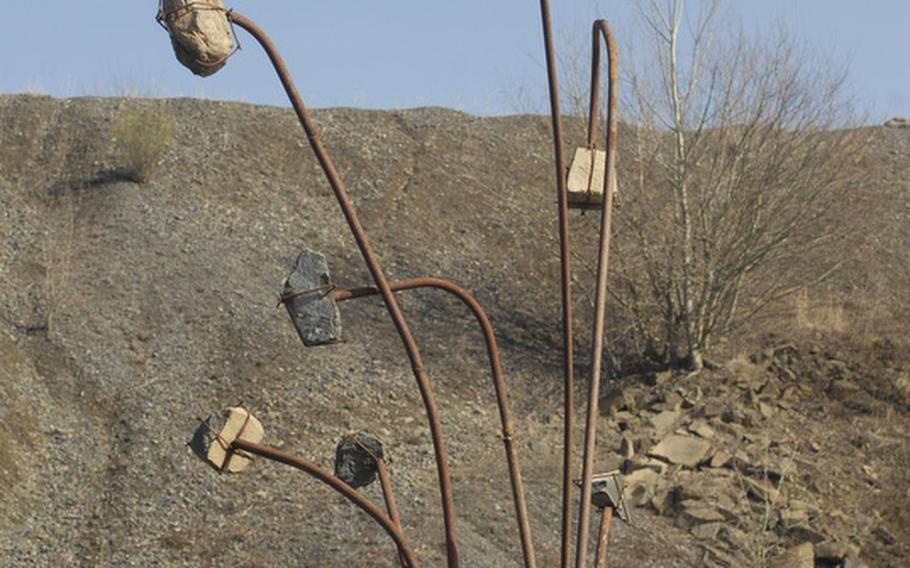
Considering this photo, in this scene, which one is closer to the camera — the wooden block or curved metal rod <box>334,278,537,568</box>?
curved metal rod <box>334,278,537,568</box>

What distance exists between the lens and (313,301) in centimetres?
536

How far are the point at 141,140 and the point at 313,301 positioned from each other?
670 inches

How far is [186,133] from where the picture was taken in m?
23.8

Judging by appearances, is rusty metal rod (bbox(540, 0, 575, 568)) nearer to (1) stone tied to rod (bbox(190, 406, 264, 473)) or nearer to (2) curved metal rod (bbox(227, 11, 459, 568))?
(2) curved metal rod (bbox(227, 11, 459, 568))

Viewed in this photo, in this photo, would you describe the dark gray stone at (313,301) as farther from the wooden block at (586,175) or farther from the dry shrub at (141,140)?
the dry shrub at (141,140)

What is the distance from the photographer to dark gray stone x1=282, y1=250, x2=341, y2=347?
5.34 metres

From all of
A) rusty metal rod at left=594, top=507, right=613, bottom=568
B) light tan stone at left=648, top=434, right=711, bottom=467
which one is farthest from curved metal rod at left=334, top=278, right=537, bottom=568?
light tan stone at left=648, top=434, right=711, bottom=467

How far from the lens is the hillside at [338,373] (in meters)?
14.5

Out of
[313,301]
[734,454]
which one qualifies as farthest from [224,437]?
[734,454]

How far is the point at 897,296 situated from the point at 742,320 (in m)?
3.49

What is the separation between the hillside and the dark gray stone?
8.05 m

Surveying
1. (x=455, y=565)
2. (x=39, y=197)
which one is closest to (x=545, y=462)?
(x=39, y=197)

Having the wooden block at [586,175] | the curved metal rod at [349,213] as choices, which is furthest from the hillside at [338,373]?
the curved metal rod at [349,213]

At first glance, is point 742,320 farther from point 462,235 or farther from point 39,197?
point 39,197
